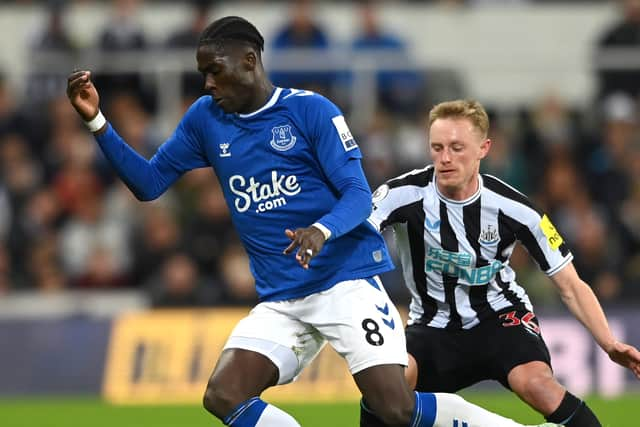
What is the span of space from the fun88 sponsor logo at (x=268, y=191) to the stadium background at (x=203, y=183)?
189 inches

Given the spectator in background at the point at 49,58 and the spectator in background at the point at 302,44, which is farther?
the spectator in background at the point at 49,58

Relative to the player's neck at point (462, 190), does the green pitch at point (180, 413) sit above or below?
below

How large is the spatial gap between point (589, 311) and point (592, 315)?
24mm

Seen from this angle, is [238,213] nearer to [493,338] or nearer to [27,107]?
[493,338]

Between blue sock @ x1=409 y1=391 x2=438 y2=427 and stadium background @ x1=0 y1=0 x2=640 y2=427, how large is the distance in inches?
185

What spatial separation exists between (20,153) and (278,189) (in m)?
8.36

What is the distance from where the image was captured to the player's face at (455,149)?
22.3 feet

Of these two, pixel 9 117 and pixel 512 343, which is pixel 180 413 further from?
pixel 512 343

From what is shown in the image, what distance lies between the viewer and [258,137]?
21.4 ft

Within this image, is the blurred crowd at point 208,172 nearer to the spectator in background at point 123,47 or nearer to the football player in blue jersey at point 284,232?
the spectator in background at point 123,47

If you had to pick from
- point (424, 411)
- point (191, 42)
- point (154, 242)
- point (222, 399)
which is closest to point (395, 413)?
point (424, 411)

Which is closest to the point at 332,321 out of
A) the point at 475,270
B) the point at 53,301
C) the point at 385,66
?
the point at 475,270

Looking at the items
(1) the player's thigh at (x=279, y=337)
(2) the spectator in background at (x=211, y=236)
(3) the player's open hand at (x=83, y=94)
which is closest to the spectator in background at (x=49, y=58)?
(2) the spectator in background at (x=211, y=236)

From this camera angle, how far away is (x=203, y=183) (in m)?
13.8
